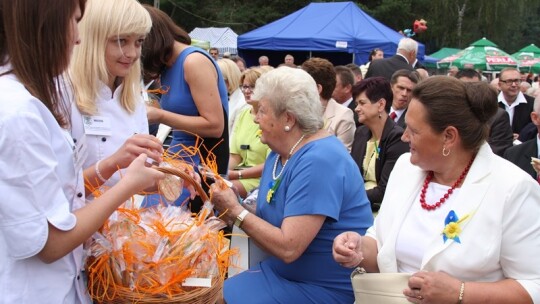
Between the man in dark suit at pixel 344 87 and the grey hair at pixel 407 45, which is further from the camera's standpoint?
the grey hair at pixel 407 45

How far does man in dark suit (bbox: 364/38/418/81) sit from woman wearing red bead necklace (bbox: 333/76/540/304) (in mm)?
5492

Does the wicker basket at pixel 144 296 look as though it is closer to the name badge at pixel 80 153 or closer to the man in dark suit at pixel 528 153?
the name badge at pixel 80 153

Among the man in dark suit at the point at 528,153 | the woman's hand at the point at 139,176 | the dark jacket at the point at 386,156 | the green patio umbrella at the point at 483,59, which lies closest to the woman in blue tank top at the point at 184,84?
the woman's hand at the point at 139,176

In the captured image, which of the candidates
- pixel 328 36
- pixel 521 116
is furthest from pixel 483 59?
pixel 521 116

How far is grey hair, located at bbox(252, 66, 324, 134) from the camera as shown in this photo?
98.2 inches

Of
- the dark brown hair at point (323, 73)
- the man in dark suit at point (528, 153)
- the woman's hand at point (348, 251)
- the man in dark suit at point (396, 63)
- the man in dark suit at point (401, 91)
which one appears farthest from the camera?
the man in dark suit at point (396, 63)

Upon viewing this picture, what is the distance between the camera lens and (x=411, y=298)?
195 cm

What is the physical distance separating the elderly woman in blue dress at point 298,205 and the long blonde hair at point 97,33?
700 mm

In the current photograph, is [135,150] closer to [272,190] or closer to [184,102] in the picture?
[272,190]

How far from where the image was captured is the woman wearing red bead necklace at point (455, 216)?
6.24ft

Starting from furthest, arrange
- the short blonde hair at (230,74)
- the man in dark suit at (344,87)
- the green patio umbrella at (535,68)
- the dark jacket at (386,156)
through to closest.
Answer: the green patio umbrella at (535,68)
the man in dark suit at (344,87)
the short blonde hair at (230,74)
the dark jacket at (386,156)

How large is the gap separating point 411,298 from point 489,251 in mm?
325

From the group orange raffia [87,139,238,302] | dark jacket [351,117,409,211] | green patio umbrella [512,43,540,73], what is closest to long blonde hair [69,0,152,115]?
orange raffia [87,139,238,302]

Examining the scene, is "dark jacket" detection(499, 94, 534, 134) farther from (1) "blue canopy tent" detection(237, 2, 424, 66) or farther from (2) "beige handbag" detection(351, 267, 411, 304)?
(1) "blue canopy tent" detection(237, 2, 424, 66)
